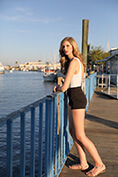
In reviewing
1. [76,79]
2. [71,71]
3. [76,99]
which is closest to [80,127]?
[76,99]

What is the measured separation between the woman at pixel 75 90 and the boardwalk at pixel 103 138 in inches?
11.8

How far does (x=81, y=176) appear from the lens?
3477 millimetres

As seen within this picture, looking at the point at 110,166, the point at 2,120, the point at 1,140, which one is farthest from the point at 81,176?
the point at 1,140

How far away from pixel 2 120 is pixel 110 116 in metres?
6.72

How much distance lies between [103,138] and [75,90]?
2.52 meters

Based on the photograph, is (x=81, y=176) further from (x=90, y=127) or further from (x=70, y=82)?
(x=90, y=127)

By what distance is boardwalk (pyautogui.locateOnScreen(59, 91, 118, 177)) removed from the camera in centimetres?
366

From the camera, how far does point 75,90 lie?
10.7 feet

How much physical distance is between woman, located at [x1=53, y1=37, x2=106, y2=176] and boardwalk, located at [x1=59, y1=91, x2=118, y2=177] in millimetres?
299

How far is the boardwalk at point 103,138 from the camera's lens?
12.0 feet

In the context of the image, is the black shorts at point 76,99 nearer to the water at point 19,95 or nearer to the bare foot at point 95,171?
the bare foot at point 95,171

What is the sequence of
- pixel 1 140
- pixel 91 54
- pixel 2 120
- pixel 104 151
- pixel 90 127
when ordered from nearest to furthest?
pixel 2 120, pixel 104 151, pixel 90 127, pixel 1 140, pixel 91 54

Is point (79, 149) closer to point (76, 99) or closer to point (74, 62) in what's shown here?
point (76, 99)

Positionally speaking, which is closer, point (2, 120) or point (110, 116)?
point (2, 120)
